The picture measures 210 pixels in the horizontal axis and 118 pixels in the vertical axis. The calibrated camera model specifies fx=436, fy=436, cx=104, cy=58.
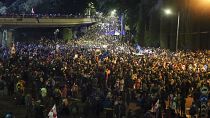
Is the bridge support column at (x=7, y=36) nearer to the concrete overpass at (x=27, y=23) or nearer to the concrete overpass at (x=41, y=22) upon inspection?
the concrete overpass at (x=27, y=23)

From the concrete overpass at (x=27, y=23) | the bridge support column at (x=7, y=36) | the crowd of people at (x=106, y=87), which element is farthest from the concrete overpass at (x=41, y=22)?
the crowd of people at (x=106, y=87)

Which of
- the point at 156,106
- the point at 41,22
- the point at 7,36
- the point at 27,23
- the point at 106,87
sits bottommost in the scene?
the point at 156,106

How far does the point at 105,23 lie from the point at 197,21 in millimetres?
57851

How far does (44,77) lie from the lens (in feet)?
104

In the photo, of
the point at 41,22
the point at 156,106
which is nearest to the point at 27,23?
the point at 41,22

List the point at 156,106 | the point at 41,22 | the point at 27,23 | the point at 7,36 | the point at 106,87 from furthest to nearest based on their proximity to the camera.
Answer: the point at 41,22 < the point at 27,23 < the point at 7,36 < the point at 106,87 < the point at 156,106

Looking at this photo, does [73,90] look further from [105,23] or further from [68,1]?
[68,1]

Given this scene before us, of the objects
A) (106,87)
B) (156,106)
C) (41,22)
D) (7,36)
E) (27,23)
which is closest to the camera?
(156,106)

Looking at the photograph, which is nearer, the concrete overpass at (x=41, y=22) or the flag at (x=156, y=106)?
the flag at (x=156, y=106)

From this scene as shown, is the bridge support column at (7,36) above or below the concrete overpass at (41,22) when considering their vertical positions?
below

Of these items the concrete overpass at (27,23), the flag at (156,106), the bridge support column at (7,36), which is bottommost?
the flag at (156,106)

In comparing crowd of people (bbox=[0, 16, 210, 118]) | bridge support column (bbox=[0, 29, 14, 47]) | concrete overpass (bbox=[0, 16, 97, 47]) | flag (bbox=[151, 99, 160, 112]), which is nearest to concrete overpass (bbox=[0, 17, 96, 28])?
concrete overpass (bbox=[0, 16, 97, 47])

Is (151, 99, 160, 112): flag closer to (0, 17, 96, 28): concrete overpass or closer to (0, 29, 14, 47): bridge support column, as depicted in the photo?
(0, 17, 96, 28): concrete overpass

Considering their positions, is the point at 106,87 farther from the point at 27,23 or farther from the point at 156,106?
the point at 27,23
